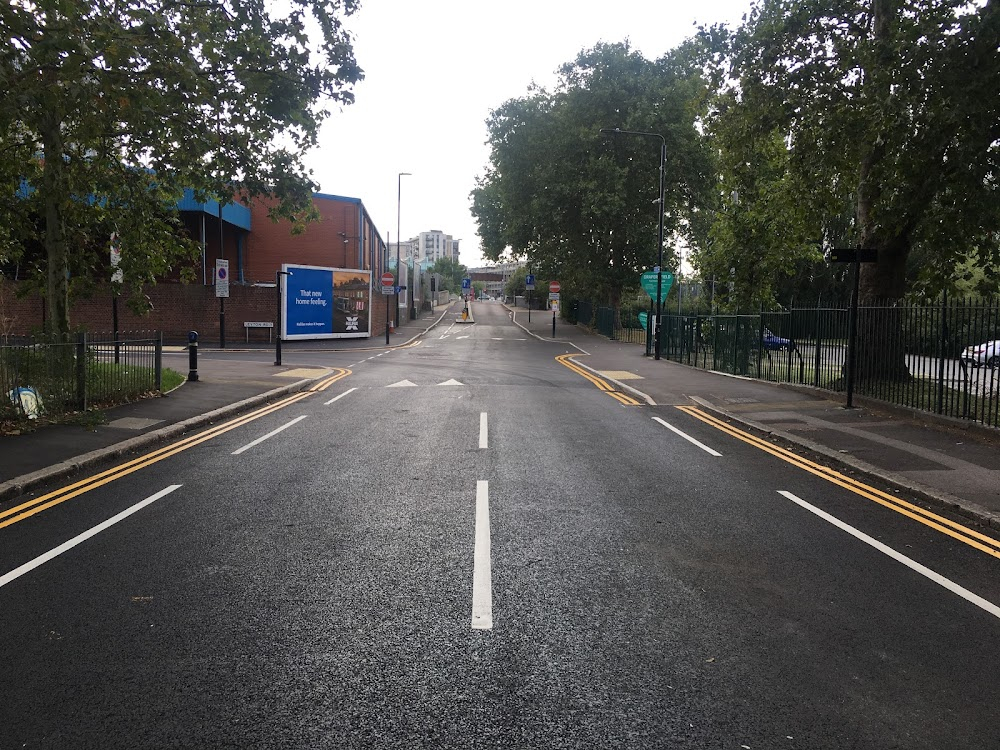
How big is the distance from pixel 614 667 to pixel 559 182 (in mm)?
40690

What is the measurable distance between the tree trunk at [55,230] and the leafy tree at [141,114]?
0.8 inches

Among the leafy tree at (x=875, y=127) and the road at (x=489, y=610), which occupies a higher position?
the leafy tree at (x=875, y=127)

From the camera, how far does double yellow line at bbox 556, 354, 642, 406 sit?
15927 mm

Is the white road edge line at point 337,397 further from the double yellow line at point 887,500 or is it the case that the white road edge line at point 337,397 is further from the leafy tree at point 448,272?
the leafy tree at point 448,272

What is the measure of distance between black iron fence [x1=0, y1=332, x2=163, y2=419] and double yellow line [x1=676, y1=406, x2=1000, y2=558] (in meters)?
10.9

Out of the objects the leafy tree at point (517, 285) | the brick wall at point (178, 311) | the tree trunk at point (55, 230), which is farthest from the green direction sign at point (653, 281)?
the leafy tree at point (517, 285)

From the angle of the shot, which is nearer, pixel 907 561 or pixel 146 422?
pixel 907 561

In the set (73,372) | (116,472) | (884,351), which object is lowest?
(116,472)

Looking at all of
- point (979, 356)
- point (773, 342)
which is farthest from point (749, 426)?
point (773, 342)

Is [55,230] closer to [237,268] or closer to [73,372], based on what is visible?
[73,372]

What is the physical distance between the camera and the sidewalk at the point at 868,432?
7.68m

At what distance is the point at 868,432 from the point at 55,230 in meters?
14.3

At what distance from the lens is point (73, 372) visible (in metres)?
11.7

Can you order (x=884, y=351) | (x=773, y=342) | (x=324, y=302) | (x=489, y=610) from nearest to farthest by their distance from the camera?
(x=489, y=610) → (x=884, y=351) → (x=773, y=342) → (x=324, y=302)
